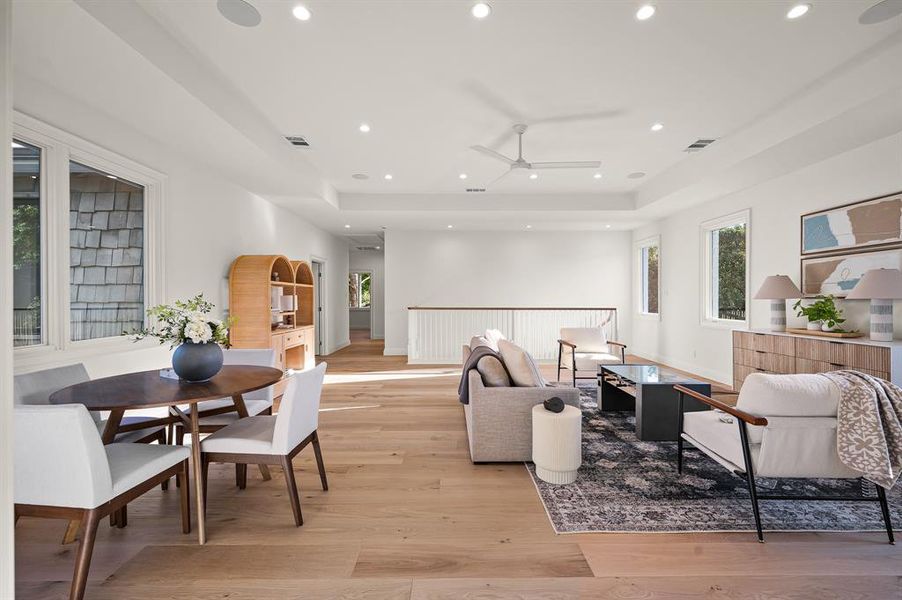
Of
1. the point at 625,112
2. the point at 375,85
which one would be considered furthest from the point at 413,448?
the point at 625,112

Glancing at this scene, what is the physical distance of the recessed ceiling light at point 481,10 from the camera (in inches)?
91.8

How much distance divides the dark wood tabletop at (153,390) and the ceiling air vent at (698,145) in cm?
478

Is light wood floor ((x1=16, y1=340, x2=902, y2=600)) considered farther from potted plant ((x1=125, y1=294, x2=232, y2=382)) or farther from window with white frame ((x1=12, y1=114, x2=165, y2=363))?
window with white frame ((x1=12, y1=114, x2=165, y2=363))

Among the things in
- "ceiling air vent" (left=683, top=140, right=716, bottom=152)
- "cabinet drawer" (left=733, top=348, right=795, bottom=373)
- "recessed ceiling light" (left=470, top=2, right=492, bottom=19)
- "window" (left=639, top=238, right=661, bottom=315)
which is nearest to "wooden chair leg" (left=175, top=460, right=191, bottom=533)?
"recessed ceiling light" (left=470, top=2, right=492, bottom=19)

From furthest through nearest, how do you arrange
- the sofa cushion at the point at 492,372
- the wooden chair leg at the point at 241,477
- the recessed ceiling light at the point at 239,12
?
1. the sofa cushion at the point at 492,372
2. the wooden chair leg at the point at 241,477
3. the recessed ceiling light at the point at 239,12

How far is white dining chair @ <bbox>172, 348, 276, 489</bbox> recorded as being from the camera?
2.68 metres

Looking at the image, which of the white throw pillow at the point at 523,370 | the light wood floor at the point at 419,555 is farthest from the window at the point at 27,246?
the white throw pillow at the point at 523,370

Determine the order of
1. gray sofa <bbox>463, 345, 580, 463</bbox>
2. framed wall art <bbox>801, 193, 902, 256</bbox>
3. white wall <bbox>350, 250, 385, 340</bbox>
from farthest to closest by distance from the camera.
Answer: white wall <bbox>350, 250, 385, 340</bbox>
framed wall art <bbox>801, 193, 902, 256</bbox>
gray sofa <bbox>463, 345, 580, 463</bbox>

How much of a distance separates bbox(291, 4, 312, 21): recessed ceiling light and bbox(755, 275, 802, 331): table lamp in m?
4.76

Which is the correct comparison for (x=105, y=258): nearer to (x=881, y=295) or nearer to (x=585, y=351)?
(x=585, y=351)

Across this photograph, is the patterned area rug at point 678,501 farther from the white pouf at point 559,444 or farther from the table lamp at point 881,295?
the table lamp at point 881,295

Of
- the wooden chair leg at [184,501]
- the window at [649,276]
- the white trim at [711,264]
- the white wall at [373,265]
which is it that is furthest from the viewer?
the white wall at [373,265]

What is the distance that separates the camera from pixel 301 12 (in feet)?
7.80

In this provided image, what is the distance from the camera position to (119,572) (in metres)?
1.88
